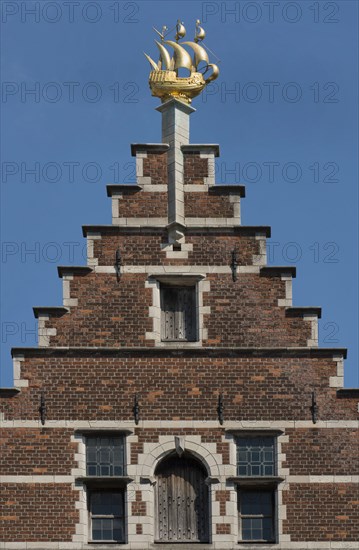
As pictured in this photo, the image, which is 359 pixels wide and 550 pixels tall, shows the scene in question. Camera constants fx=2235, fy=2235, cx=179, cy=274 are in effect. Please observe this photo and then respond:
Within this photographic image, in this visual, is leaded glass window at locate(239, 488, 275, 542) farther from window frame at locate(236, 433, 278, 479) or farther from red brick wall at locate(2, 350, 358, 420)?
red brick wall at locate(2, 350, 358, 420)

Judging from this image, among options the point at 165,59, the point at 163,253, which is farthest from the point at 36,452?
the point at 165,59

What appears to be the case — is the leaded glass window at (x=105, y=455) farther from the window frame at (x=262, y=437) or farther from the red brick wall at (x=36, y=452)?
the window frame at (x=262, y=437)

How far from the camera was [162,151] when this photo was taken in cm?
3962

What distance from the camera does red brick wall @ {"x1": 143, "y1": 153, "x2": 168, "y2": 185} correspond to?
39.4 metres

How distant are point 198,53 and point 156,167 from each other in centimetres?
240

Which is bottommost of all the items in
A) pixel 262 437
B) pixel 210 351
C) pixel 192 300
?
pixel 262 437

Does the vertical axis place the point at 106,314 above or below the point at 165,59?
below

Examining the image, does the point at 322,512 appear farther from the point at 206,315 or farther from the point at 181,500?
the point at 206,315

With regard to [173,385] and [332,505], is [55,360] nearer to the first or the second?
[173,385]

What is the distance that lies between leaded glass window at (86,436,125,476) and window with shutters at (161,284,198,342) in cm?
210

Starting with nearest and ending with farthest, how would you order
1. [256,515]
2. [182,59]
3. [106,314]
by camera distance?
[256,515], [106,314], [182,59]

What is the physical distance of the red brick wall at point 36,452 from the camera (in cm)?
3706

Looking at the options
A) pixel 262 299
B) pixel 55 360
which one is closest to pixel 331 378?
pixel 262 299

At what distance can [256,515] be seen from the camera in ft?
122
